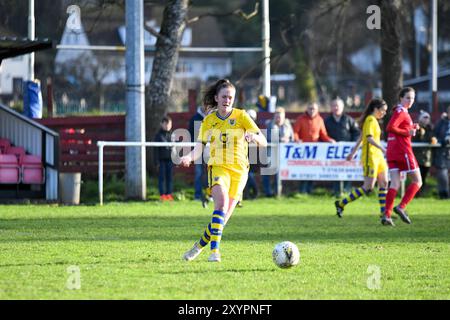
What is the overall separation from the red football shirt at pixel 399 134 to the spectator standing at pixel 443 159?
295 inches

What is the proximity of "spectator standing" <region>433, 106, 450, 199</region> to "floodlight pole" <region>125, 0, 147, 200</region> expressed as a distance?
6.77 metres

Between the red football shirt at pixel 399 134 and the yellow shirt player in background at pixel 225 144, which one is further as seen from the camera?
the red football shirt at pixel 399 134

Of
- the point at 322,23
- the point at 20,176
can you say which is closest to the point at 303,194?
the point at 20,176

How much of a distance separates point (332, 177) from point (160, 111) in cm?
488

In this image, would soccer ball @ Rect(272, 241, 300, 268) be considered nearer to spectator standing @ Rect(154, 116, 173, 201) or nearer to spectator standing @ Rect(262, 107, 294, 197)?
spectator standing @ Rect(154, 116, 173, 201)

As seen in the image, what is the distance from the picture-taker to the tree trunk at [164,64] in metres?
25.5

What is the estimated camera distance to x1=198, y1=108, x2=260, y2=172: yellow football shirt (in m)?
11.6

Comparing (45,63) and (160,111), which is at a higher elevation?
(45,63)

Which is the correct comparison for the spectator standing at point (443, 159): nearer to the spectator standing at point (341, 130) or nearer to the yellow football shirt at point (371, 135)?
the spectator standing at point (341, 130)

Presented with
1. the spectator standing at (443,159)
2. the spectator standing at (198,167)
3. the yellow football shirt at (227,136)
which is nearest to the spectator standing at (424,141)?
the spectator standing at (443,159)
